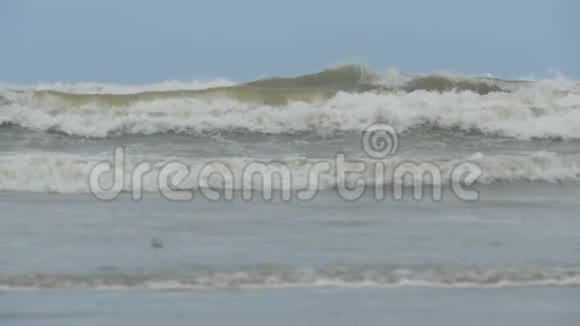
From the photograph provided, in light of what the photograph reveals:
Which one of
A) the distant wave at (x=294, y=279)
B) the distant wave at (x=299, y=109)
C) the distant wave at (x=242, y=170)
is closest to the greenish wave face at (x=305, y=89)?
the distant wave at (x=299, y=109)

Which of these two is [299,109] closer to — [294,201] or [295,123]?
[295,123]

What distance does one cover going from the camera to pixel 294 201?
30.3 feet

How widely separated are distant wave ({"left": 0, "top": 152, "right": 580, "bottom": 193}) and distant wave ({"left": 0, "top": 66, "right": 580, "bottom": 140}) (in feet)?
6.08

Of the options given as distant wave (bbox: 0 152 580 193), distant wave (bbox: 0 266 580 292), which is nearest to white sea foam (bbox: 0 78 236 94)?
distant wave (bbox: 0 152 580 193)

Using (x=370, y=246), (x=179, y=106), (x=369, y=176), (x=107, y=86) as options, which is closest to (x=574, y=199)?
(x=369, y=176)

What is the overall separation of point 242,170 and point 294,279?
394 centimetres

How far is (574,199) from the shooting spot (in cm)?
966

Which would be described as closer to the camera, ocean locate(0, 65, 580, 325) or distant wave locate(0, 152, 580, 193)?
ocean locate(0, 65, 580, 325)

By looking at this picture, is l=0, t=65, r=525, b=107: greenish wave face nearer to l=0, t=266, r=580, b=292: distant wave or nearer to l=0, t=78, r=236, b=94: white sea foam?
l=0, t=78, r=236, b=94: white sea foam

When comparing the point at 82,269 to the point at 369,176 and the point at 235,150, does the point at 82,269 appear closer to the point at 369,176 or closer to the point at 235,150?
the point at 369,176

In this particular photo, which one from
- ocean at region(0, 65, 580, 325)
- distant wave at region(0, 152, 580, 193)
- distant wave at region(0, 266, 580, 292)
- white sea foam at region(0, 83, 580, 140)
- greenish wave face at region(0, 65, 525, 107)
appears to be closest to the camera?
ocean at region(0, 65, 580, 325)

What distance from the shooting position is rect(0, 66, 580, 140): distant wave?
43.0ft

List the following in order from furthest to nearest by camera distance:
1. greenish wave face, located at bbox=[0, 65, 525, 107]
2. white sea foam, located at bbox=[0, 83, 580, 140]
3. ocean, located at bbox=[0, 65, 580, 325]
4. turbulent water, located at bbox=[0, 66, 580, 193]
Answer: greenish wave face, located at bbox=[0, 65, 525, 107]
white sea foam, located at bbox=[0, 83, 580, 140]
turbulent water, located at bbox=[0, 66, 580, 193]
ocean, located at bbox=[0, 65, 580, 325]

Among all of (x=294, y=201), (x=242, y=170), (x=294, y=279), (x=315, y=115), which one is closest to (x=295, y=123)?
(x=315, y=115)
